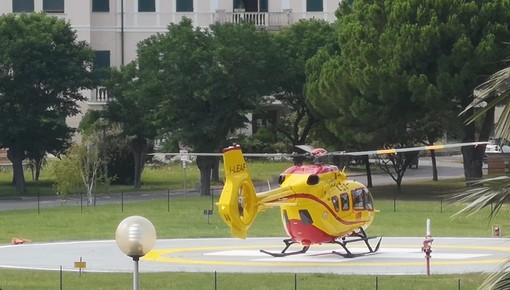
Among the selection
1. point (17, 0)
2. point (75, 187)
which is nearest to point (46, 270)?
point (75, 187)

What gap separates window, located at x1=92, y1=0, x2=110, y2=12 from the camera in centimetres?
8256

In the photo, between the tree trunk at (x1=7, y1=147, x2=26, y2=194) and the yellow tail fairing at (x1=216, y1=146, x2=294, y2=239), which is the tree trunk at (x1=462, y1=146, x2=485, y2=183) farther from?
the yellow tail fairing at (x1=216, y1=146, x2=294, y2=239)

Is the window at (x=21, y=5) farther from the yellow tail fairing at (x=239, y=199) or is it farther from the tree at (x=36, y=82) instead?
the yellow tail fairing at (x=239, y=199)

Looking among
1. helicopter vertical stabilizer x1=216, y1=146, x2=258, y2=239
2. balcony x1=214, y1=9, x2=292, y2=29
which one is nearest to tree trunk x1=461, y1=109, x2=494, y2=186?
balcony x1=214, y1=9, x2=292, y2=29

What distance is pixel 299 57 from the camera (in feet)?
226

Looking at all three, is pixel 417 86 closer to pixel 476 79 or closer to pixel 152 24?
pixel 476 79

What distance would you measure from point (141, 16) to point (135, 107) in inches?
663

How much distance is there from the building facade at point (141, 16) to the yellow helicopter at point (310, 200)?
48.2 metres

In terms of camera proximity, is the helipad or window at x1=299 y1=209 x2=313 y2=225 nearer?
the helipad

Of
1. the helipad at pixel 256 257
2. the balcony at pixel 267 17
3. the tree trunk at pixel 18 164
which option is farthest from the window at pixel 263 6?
the helipad at pixel 256 257

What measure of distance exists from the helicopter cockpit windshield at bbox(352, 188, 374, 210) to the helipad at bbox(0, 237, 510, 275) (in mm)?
1470

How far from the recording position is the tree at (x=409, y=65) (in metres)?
55.3

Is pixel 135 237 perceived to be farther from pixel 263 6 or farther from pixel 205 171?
pixel 263 6

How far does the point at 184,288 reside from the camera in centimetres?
2688
